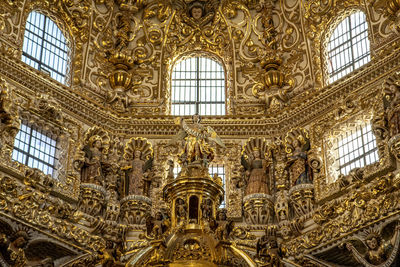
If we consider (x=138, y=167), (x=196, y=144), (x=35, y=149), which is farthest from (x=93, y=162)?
(x=196, y=144)

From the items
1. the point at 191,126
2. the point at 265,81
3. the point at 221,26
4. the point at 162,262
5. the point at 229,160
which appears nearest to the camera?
the point at 162,262

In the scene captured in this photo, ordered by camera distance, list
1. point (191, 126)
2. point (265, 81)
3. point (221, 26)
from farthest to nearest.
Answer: point (221, 26)
point (265, 81)
point (191, 126)

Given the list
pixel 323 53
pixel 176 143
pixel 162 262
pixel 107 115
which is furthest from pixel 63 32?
pixel 162 262

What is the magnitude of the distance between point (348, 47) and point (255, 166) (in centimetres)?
577

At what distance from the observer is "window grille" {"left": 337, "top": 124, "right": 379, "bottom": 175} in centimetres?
2430

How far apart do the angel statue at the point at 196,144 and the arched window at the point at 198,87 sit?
4.22 m

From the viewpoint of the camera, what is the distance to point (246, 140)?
27453mm

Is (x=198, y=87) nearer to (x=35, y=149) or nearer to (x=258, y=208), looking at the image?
(x=258, y=208)

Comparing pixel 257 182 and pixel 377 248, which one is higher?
pixel 257 182

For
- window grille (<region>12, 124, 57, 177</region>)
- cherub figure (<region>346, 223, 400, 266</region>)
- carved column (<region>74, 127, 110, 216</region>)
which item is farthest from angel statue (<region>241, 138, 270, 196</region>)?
window grille (<region>12, 124, 57, 177</region>)

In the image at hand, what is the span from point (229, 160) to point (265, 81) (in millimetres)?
3816

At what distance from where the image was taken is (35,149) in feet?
82.2

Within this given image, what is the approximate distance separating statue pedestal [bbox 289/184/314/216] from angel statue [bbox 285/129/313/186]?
0.33 m

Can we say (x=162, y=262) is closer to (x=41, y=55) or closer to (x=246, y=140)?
(x=246, y=140)
